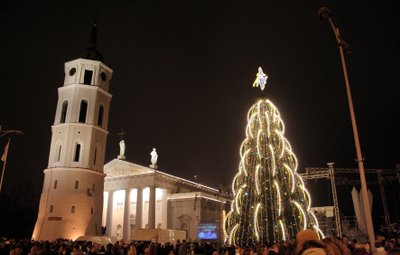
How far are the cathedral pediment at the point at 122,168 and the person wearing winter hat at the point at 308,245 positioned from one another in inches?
1883

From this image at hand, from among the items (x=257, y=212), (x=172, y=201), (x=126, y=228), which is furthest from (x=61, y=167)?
(x=257, y=212)

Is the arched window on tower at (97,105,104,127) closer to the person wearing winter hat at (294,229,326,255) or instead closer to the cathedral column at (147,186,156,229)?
the cathedral column at (147,186,156,229)

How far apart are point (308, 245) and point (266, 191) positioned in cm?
1545

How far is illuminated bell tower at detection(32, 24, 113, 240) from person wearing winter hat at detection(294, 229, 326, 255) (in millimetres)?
34145

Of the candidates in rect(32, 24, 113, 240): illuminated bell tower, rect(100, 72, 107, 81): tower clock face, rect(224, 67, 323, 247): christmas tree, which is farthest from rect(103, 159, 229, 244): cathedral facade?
rect(224, 67, 323, 247): christmas tree

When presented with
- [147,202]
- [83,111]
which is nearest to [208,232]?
[83,111]

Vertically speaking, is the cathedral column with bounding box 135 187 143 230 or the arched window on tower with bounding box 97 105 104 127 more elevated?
the arched window on tower with bounding box 97 105 104 127

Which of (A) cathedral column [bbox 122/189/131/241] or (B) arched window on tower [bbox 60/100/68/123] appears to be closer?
(B) arched window on tower [bbox 60/100/68/123]

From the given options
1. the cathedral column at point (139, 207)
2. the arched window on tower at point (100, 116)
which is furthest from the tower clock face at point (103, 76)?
the cathedral column at point (139, 207)

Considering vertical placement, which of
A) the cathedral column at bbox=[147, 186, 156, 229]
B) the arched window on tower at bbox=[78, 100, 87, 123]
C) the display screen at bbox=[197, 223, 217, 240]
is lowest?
the display screen at bbox=[197, 223, 217, 240]

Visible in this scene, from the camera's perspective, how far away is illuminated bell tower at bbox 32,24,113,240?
34.6 metres

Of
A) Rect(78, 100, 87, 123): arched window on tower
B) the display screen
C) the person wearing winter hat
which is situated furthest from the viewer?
Rect(78, 100, 87, 123): arched window on tower

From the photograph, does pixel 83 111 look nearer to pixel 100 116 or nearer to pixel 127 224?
pixel 100 116

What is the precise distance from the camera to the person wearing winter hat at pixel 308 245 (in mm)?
3539
